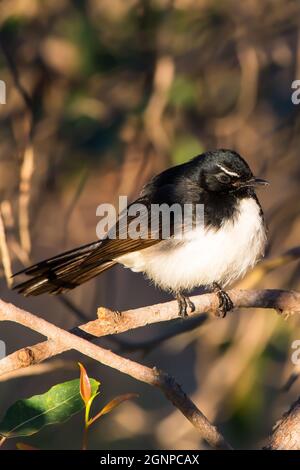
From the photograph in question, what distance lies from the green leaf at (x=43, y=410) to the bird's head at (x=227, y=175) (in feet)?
6.54

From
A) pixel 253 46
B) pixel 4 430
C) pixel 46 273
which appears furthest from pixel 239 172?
pixel 4 430

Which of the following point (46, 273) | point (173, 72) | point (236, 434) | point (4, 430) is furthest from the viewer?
point (173, 72)

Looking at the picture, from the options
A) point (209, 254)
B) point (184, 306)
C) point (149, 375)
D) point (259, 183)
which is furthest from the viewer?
point (259, 183)

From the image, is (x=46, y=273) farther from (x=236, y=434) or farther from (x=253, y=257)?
(x=236, y=434)

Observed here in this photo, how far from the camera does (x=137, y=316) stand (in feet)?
11.1

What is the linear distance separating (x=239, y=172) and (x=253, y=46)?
153 cm

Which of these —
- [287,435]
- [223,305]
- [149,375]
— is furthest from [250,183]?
[149,375]

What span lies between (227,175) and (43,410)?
2131mm

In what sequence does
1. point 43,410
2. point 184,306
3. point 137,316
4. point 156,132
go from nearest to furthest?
point 43,410 → point 137,316 → point 184,306 → point 156,132

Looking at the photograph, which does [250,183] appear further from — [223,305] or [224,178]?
[223,305]

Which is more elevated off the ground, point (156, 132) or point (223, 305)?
point (156, 132)

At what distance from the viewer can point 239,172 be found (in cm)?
Result: 459

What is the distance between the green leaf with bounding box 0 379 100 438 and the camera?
278 cm

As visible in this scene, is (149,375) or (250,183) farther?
(250,183)
